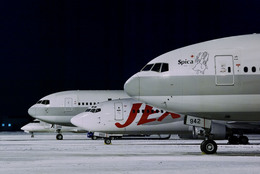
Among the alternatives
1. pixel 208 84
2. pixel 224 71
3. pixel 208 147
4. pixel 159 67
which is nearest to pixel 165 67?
pixel 159 67

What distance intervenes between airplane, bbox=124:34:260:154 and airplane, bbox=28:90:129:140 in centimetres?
2948

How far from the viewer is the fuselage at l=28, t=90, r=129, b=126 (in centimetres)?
5178

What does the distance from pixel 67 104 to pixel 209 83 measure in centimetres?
3187

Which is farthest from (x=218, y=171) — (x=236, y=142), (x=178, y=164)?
(x=236, y=142)

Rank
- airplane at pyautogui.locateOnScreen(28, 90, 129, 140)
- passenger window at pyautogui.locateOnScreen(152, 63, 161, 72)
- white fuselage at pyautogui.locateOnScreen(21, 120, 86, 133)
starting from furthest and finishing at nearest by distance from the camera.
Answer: white fuselage at pyautogui.locateOnScreen(21, 120, 86, 133)
airplane at pyautogui.locateOnScreen(28, 90, 129, 140)
passenger window at pyautogui.locateOnScreen(152, 63, 161, 72)

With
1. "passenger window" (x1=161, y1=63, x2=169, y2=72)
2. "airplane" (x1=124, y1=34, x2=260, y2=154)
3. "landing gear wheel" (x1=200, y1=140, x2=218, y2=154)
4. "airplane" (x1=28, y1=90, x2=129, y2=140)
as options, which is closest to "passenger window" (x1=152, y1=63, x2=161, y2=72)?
"airplane" (x1=124, y1=34, x2=260, y2=154)

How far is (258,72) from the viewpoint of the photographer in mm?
21594

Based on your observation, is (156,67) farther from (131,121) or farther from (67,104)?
(67,104)

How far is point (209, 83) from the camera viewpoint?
21828 mm

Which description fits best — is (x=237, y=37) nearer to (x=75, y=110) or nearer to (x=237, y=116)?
(x=237, y=116)

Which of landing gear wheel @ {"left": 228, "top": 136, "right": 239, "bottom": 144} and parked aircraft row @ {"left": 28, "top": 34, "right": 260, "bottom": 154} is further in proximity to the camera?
landing gear wheel @ {"left": 228, "top": 136, "right": 239, "bottom": 144}

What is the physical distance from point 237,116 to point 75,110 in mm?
31426

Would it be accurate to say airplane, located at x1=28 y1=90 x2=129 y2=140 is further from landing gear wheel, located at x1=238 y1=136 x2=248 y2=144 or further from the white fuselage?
landing gear wheel, located at x1=238 y1=136 x2=248 y2=144

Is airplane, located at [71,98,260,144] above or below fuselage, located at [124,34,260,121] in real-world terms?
below
